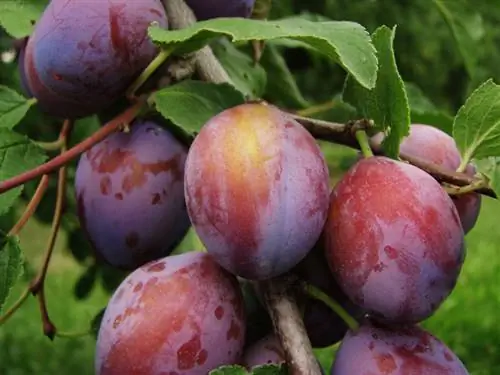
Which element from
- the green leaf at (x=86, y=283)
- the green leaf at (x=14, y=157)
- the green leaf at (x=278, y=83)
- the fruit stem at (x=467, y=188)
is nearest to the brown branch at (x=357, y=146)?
the fruit stem at (x=467, y=188)

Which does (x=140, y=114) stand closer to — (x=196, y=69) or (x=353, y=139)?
(x=196, y=69)

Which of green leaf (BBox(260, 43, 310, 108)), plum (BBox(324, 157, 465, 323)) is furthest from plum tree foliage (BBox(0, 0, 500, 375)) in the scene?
green leaf (BBox(260, 43, 310, 108))

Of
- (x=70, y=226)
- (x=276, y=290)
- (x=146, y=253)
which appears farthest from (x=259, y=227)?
(x=70, y=226)

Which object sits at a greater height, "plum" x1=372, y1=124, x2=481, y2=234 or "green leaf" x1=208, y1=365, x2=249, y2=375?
"green leaf" x1=208, y1=365, x2=249, y2=375

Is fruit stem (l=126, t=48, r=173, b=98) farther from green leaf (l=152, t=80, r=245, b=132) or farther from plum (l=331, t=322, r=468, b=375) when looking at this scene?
plum (l=331, t=322, r=468, b=375)

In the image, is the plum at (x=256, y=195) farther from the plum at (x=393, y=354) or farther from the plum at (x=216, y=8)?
the plum at (x=216, y=8)
